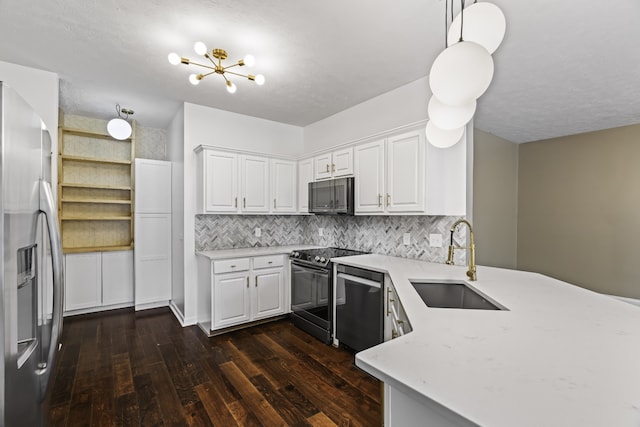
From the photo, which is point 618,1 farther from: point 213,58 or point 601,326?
point 213,58

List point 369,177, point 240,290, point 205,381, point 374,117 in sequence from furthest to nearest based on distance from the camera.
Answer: point 374,117 < point 240,290 < point 369,177 < point 205,381

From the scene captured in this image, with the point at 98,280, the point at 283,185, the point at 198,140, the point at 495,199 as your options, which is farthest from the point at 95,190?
the point at 495,199

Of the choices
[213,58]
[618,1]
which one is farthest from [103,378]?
[618,1]

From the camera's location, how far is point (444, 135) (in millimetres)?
1837

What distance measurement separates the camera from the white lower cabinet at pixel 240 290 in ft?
10.6

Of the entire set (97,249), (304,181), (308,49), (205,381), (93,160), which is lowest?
(205,381)

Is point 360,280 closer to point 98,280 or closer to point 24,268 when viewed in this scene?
point 24,268

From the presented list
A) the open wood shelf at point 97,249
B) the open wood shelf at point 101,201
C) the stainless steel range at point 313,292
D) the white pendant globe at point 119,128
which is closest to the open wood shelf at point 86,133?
the white pendant globe at point 119,128

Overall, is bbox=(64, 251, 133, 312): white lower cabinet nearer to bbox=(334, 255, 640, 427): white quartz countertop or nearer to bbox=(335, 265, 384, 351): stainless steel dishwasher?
bbox=(335, 265, 384, 351): stainless steel dishwasher

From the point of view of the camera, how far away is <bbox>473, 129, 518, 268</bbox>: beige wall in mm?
4828

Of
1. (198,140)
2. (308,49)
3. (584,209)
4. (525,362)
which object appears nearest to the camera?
(525,362)

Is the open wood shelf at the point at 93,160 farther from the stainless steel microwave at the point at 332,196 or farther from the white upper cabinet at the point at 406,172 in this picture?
the white upper cabinet at the point at 406,172

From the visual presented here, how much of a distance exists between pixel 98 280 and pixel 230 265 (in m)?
2.21

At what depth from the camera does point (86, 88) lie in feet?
10.7
